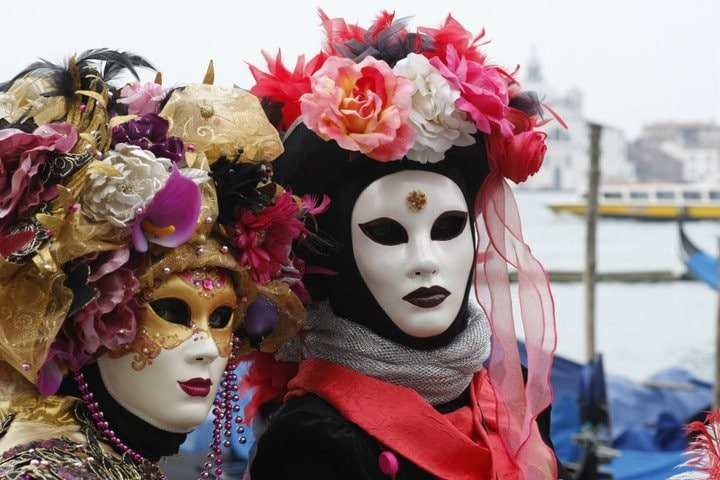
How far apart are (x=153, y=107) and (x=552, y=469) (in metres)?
1.15

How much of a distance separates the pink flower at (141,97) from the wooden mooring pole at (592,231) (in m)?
7.33

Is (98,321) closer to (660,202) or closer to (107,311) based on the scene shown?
(107,311)

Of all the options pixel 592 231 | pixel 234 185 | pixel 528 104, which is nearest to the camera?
pixel 234 185

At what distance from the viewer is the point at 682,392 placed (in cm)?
857

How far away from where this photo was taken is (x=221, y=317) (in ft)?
Answer: 7.14

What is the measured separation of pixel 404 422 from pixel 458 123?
0.62 meters

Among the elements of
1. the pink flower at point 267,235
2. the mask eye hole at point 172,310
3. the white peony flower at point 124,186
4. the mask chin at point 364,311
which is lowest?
the mask chin at point 364,311

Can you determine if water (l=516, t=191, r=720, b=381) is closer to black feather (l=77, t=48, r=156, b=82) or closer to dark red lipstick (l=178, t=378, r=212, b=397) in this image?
black feather (l=77, t=48, r=156, b=82)

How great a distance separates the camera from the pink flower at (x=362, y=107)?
7.63 ft

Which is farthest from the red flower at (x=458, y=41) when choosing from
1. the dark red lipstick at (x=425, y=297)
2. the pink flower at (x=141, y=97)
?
the pink flower at (x=141, y=97)

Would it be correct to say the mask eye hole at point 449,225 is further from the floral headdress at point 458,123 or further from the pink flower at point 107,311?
the pink flower at point 107,311

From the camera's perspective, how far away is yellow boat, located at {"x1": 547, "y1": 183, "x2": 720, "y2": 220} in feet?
63.9

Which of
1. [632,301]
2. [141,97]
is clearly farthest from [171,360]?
[632,301]

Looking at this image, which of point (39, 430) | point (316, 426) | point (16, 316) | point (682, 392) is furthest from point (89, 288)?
point (682, 392)
